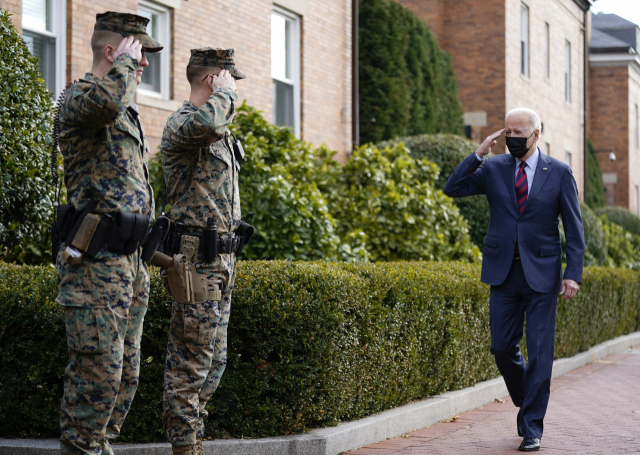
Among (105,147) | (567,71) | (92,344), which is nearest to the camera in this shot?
(92,344)

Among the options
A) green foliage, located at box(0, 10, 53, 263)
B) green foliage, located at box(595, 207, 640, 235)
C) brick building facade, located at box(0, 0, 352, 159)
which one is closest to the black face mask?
green foliage, located at box(0, 10, 53, 263)

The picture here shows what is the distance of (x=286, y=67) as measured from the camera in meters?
13.3

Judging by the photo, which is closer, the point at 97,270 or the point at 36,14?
the point at 97,270

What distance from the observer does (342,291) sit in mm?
5711

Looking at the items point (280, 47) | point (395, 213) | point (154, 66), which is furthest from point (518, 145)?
point (280, 47)

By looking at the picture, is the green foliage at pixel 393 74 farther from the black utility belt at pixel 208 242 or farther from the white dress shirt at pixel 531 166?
the black utility belt at pixel 208 242

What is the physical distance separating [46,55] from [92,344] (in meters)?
6.12

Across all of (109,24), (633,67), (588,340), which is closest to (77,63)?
(109,24)

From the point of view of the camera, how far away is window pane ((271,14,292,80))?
1297 centimetres

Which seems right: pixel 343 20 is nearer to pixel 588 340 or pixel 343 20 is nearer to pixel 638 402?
pixel 588 340

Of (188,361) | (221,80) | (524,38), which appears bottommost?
(188,361)

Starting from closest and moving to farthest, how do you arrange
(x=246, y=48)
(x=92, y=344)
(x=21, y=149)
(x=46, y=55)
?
(x=92, y=344), (x=21, y=149), (x=46, y=55), (x=246, y=48)

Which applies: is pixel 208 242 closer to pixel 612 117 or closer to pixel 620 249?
pixel 620 249

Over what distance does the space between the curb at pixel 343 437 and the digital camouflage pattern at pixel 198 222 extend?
21.5 inches
